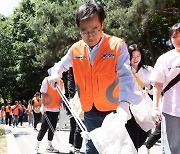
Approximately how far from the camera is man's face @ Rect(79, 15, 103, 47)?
113 inches

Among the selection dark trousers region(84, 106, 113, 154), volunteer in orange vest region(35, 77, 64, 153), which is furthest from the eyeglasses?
volunteer in orange vest region(35, 77, 64, 153)

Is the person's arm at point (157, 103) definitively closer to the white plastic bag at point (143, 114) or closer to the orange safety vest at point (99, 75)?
the orange safety vest at point (99, 75)

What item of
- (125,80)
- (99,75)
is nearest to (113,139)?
(125,80)

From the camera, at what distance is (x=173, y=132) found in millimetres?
3615

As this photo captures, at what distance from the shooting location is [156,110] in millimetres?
3500

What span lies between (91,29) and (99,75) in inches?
14.8

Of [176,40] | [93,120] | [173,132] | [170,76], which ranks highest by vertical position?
[176,40]

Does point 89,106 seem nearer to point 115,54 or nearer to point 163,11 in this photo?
point 115,54

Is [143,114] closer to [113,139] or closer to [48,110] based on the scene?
[113,139]

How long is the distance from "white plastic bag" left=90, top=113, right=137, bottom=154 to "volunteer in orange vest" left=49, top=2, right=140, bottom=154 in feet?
0.56

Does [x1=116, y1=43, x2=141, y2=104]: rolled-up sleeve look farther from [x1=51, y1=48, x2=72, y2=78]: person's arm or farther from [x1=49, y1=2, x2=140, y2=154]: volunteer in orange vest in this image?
[x1=51, y1=48, x2=72, y2=78]: person's arm

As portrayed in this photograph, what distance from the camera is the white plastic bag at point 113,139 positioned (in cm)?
260

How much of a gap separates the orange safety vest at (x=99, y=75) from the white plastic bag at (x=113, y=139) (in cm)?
44

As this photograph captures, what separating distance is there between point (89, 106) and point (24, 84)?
3734 centimetres
